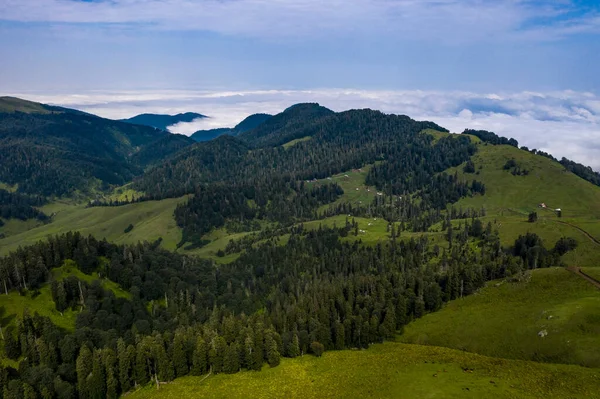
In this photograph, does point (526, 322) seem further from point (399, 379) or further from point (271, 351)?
point (271, 351)

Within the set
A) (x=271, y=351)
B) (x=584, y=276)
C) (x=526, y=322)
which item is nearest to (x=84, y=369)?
(x=271, y=351)

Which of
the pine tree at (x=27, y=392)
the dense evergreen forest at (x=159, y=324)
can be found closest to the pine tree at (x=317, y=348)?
the dense evergreen forest at (x=159, y=324)

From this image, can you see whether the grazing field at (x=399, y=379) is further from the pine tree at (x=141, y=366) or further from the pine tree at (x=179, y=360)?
the pine tree at (x=141, y=366)

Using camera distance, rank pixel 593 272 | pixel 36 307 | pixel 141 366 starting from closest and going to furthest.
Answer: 1. pixel 141 366
2. pixel 593 272
3. pixel 36 307

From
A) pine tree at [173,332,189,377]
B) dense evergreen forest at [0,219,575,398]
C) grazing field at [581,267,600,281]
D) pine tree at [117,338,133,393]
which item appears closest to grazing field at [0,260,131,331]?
dense evergreen forest at [0,219,575,398]

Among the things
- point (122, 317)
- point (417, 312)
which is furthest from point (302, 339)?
point (122, 317)
